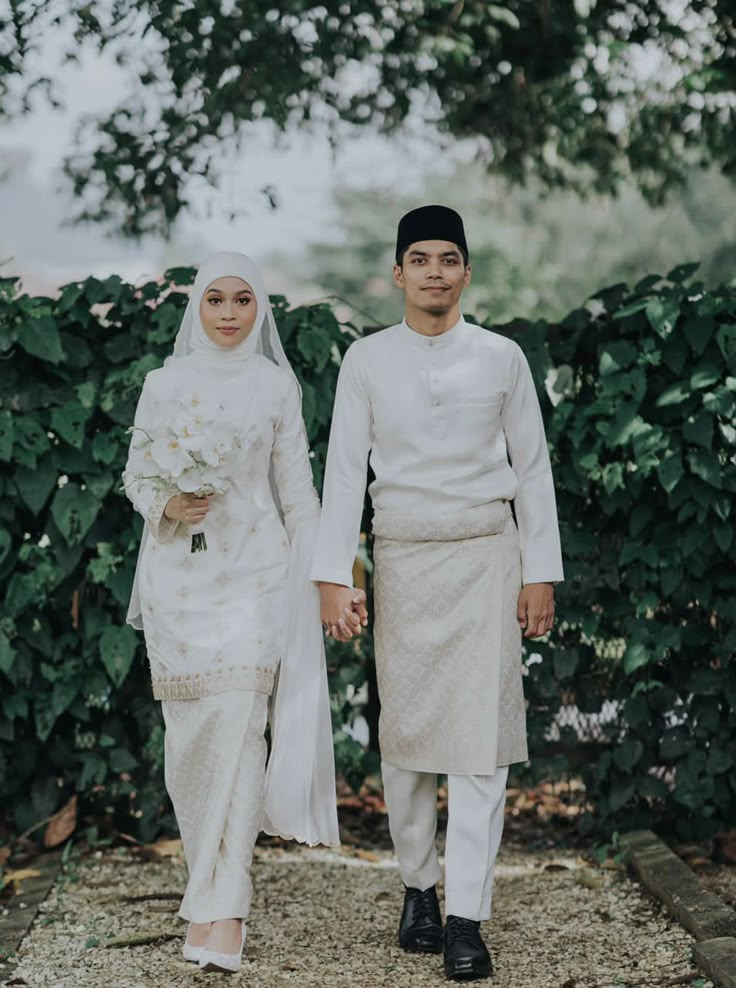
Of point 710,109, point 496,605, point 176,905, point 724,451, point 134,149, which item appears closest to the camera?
point 496,605

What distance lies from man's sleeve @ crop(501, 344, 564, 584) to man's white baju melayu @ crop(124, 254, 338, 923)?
0.67m

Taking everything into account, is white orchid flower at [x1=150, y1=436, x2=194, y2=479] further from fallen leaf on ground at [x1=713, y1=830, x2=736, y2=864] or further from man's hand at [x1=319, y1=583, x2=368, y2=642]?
fallen leaf on ground at [x1=713, y1=830, x2=736, y2=864]

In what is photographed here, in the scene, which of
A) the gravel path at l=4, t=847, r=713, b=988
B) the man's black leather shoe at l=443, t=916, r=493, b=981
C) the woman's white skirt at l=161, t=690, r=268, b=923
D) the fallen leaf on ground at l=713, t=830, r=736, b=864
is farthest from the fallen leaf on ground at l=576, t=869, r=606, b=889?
the woman's white skirt at l=161, t=690, r=268, b=923

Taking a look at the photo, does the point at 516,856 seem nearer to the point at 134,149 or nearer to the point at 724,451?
the point at 724,451

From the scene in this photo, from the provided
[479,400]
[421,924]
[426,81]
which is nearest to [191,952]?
[421,924]

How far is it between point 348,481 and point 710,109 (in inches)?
205

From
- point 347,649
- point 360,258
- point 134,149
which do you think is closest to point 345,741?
point 347,649

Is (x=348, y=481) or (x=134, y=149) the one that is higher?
(x=134, y=149)

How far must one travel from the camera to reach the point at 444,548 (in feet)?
13.6

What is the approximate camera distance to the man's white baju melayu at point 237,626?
3998 millimetres

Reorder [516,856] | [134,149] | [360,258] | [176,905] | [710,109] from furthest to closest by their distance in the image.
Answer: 1. [360,258]
2. [710,109]
3. [134,149]
4. [516,856]
5. [176,905]

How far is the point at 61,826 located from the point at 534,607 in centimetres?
240

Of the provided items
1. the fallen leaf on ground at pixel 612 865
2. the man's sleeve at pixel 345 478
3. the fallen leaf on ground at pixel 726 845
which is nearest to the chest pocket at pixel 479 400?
the man's sleeve at pixel 345 478

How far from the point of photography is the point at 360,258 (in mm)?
39656
